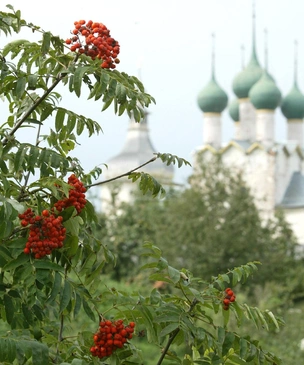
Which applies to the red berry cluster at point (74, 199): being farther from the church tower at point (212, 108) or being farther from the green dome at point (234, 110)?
the green dome at point (234, 110)

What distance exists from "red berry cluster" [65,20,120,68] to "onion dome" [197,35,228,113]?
37.2 metres

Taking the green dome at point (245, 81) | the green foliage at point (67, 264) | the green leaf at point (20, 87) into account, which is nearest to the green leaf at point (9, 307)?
the green foliage at point (67, 264)

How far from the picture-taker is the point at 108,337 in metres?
2.39

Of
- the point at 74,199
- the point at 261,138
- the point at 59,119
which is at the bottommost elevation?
the point at 74,199

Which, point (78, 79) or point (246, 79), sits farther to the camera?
point (246, 79)

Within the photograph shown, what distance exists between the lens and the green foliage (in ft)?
7.80

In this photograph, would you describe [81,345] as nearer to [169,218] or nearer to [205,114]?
[169,218]

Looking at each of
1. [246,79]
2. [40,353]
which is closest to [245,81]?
[246,79]

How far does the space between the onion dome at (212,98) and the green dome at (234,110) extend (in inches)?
53.9

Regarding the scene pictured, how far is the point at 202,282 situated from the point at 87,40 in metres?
0.70

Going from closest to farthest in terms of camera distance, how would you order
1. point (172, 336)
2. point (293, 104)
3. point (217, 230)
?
point (172, 336)
point (217, 230)
point (293, 104)

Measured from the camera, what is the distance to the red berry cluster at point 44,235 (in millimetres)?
2332

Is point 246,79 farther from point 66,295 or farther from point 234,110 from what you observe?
point 66,295

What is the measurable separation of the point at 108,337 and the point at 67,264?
24 cm
